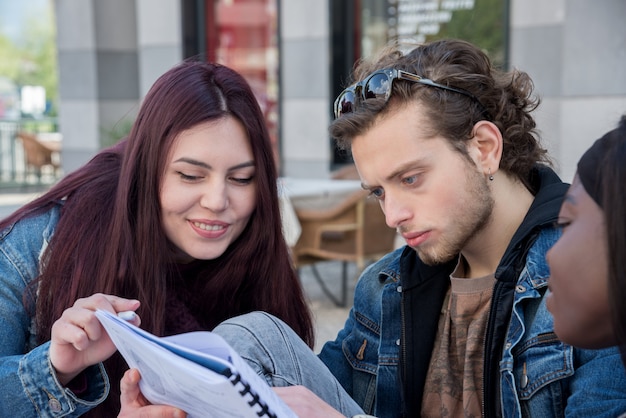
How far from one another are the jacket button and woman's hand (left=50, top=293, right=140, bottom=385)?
0.23 ft

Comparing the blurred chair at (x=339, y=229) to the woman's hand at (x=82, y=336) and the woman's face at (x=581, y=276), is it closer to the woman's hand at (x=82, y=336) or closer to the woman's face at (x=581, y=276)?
the woman's hand at (x=82, y=336)

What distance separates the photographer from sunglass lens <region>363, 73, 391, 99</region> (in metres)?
2.15

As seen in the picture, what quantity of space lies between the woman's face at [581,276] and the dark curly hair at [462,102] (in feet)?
2.26

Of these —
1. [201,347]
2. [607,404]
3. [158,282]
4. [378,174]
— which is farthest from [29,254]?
[607,404]

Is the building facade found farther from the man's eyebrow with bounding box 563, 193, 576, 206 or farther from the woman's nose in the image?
the man's eyebrow with bounding box 563, 193, 576, 206

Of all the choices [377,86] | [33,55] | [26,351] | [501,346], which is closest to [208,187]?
[377,86]

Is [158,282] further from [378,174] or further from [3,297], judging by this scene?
[378,174]

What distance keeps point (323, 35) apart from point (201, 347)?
288 inches

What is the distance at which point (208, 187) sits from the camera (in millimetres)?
2359

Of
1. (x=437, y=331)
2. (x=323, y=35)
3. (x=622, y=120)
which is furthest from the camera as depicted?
(x=323, y=35)

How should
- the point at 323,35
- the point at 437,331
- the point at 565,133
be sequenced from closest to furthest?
the point at 437,331, the point at 565,133, the point at 323,35

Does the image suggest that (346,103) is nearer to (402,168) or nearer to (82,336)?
(402,168)

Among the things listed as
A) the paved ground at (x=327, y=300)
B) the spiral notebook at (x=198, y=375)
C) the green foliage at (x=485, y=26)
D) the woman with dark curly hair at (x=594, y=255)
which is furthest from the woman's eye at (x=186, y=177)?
the green foliage at (x=485, y=26)

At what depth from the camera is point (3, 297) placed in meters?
2.22
